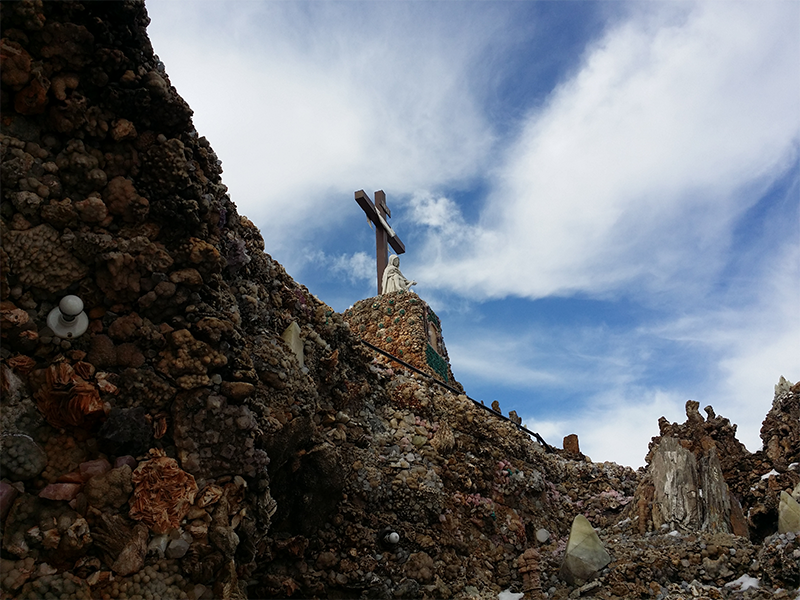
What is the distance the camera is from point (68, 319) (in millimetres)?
4281

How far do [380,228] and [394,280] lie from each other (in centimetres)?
213

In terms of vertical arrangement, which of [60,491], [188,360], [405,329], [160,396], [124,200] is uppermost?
[405,329]

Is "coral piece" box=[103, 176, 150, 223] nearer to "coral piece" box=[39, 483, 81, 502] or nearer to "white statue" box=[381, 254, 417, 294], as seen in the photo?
"coral piece" box=[39, 483, 81, 502]

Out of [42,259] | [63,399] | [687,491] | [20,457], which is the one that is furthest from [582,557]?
[42,259]

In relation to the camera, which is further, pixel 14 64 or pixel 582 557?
pixel 582 557

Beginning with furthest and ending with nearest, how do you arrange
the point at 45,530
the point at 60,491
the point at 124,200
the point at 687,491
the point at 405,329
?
the point at 405,329
the point at 687,491
the point at 124,200
the point at 60,491
the point at 45,530

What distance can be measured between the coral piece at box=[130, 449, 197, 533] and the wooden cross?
13880mm

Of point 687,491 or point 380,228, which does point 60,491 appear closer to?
point 687,491

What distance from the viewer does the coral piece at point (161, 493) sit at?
410cm

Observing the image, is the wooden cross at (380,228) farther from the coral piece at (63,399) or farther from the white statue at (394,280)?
the coral piece at (63,399)

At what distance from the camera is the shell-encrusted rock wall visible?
613 inches

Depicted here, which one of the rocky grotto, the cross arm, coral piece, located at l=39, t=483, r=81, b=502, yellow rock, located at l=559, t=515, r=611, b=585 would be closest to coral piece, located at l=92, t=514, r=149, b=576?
the rocky grotto

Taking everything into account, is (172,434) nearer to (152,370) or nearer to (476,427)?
(152,370)

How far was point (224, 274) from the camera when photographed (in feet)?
19.5
